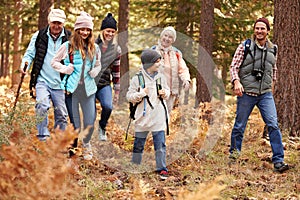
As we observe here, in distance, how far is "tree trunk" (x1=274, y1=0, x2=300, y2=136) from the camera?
9.68m

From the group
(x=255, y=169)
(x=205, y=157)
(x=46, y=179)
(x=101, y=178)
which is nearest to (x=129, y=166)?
(x=101, y=178)

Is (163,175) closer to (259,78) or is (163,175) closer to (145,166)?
(145,166)

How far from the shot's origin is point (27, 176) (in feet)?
12.3

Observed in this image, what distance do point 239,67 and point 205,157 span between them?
1.58 metres

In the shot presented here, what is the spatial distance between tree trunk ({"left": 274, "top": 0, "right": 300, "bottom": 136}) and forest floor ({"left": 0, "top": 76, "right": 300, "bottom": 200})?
1.45 ft

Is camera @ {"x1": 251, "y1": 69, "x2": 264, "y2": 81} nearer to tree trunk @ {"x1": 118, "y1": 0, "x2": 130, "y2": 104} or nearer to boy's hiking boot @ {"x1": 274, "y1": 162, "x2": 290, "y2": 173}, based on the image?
boy's hiking boot @ {"x1": 274, "y1": 162, "x2": 290, "y2": 173}

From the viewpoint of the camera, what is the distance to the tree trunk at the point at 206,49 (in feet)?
39.9

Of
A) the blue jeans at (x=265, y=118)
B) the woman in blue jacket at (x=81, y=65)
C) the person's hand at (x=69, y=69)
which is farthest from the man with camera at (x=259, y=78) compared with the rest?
the person's hand at (x=69, y=69)

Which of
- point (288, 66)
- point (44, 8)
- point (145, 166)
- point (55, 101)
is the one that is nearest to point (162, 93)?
point (145, 166)

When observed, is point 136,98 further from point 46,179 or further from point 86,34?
point 46,179

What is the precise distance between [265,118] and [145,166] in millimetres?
1904

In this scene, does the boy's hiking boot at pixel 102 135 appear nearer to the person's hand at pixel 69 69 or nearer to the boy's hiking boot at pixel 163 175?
the person's hand at pixel 69 69

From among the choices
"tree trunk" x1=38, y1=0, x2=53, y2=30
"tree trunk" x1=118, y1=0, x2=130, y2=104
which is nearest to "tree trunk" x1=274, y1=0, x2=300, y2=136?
"tree trunk" x1=38, y1=0, x2=53, y2=30

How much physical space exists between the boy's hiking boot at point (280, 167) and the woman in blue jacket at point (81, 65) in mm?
2714
